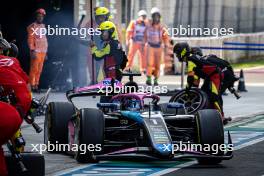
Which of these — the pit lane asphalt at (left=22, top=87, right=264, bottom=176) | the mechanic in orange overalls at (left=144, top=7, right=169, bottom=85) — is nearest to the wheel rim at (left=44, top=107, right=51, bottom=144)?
the pit lane asphalt at (left=22, top=87, right=264, bottom=176)

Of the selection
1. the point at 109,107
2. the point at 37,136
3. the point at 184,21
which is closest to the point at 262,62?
the point at 184,21

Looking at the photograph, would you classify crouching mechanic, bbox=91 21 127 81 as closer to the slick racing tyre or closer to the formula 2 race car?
the slick racing tyre

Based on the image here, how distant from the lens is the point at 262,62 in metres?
36.8

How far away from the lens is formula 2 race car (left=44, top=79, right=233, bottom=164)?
44.6ft

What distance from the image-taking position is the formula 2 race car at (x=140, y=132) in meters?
13.6

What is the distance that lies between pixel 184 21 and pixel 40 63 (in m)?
9.42

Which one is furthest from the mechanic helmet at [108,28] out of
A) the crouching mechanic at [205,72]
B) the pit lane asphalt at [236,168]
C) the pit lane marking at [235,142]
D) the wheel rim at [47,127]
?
the pit lane asphalt at [236,168]

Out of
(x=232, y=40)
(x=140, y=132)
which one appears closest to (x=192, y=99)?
(x=140, y=132)

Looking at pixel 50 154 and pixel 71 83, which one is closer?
pixel 50 154

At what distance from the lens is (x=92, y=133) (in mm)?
13719

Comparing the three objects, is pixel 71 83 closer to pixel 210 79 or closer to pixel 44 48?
pixel 44 48

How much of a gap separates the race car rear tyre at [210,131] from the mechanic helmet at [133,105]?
81 cm

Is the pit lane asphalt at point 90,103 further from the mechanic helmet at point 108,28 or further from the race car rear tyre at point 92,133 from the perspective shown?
the mechanic helmet at point 108,28

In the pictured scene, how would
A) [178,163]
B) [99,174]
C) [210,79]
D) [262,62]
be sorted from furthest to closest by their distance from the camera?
[262,62] → [210,79] → [178,163] → [99,174]
